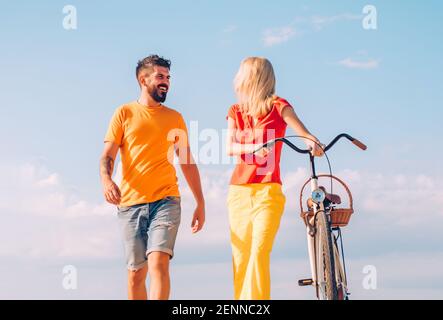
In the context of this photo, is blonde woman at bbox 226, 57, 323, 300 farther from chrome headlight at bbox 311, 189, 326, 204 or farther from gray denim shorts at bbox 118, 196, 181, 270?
gray denim shorts at bbox 118, 196, 181, 270

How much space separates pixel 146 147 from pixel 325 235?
97.7 inches

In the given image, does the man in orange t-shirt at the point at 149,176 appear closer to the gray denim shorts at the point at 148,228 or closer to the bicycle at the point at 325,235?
the gray denim shorts at the point at 148,228

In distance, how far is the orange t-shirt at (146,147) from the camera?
8734 millimetres

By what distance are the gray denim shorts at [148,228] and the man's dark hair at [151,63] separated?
5.61ft

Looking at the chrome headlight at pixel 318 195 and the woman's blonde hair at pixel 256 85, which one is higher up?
the woman's blonde hair at pixel 256 85

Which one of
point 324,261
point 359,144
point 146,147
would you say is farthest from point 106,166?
point 359,144

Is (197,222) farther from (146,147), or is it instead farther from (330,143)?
(330,143)

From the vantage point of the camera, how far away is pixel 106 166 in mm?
Answer: 8844

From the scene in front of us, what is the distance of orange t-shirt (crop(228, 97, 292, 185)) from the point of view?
7.87 meters

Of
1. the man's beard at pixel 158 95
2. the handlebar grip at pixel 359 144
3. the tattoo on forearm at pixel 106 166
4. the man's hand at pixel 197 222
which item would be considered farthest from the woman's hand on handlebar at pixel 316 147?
A: the tattoo on forearm at pixel 106 166

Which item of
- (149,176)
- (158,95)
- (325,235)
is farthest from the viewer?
(158,95)

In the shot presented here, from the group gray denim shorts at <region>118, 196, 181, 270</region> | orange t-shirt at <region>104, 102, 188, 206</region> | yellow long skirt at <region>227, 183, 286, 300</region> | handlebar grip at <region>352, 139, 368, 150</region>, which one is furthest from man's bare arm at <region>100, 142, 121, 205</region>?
handlebar grip at <region>352, 139, 368, 150</region>

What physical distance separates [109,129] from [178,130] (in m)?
0.87
